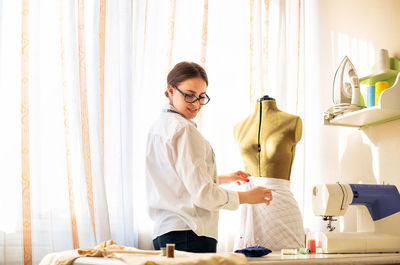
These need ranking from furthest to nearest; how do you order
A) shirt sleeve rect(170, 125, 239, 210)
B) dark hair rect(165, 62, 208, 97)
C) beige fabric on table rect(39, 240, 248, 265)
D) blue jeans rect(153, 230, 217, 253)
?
dark hair rect(165, 62, 208, 97)
blue jeans rect(153, 230, 217, 253)
shirt sleeve rect(170, 125, 239, 210)
beige fabric on table rect(39, 240, 248, 265)

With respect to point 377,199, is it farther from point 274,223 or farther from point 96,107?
point 96,107

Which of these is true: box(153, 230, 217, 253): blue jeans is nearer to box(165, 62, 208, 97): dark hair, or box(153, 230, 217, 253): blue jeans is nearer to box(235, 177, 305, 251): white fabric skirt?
box(235, 177, 305, 251): white fabric skirt

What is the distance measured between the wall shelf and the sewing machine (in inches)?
13.2

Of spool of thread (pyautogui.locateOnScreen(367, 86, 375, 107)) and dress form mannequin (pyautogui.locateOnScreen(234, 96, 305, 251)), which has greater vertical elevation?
spool of thread (pyautogui.locateOnScreen(367, 86, 375, 107))

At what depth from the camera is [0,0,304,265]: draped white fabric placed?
7.06 ft

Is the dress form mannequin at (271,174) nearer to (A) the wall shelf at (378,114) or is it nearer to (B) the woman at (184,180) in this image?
(A) the wall shelf at (378,114)

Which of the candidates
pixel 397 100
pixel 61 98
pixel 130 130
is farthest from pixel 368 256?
pixel 61 98

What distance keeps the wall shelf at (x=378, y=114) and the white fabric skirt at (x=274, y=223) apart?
1.39 feet

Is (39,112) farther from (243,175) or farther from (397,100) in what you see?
(397,100)

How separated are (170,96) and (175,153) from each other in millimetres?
323

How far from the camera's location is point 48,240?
84.4 inches

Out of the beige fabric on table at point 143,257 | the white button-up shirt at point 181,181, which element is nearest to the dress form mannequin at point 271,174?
the white button-up shirt at point 181,181

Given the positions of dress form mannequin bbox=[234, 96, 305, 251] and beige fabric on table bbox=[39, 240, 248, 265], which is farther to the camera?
dress form mannequin bbox=[234, 96, 305, 251]

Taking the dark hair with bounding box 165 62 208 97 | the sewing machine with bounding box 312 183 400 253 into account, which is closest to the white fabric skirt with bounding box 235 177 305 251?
the sewing machine with bounding box 312 183 400 253
